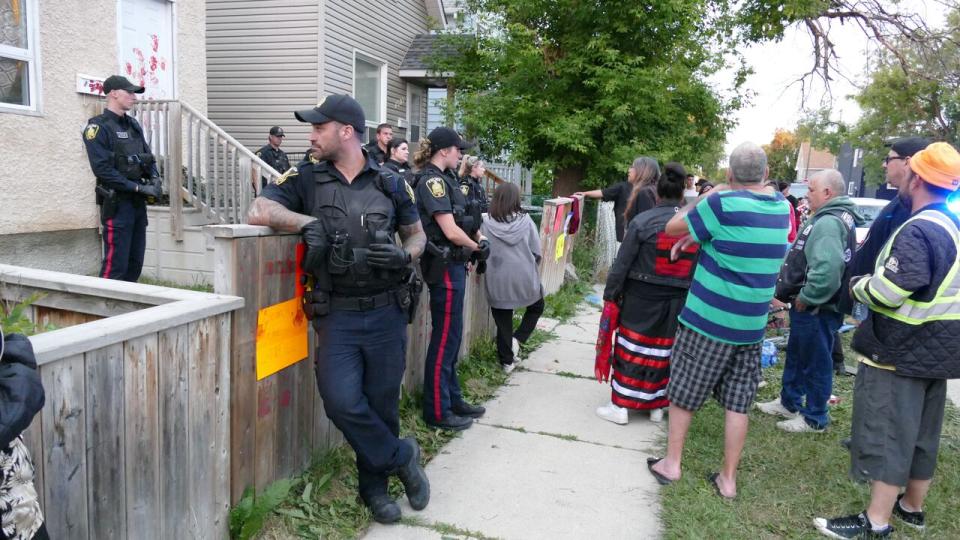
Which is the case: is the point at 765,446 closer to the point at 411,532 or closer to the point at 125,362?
the point at 411,532

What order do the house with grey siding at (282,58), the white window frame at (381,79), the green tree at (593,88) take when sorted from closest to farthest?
the green tree at (593,88) → the house with grey siding at (282,58) → the white window frame at (381,79)

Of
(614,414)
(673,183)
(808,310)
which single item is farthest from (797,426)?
(673,183)

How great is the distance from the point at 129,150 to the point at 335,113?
142 inches

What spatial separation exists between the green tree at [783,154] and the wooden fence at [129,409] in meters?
69.4

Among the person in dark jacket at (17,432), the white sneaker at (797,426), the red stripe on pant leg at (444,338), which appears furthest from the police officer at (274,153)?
the person in dark jacket at (17,432)

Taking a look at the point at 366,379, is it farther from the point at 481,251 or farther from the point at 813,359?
the point at 813,359

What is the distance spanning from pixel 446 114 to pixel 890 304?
10.8m

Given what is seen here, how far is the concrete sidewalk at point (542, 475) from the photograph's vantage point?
3.41 metres

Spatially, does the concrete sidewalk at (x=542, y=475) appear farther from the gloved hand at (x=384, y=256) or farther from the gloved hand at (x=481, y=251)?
the gloved hand at (x=384, y=256)

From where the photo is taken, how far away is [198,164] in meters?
7.99

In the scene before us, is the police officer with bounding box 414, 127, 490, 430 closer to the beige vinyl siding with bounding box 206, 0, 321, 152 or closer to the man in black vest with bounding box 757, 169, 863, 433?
the man in black vest with bounding box 757, 169, 863, 433

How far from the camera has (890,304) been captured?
313 cm

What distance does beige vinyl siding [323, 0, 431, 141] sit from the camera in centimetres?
1238

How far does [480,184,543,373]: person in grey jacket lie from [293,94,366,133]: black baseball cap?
8.88ft
